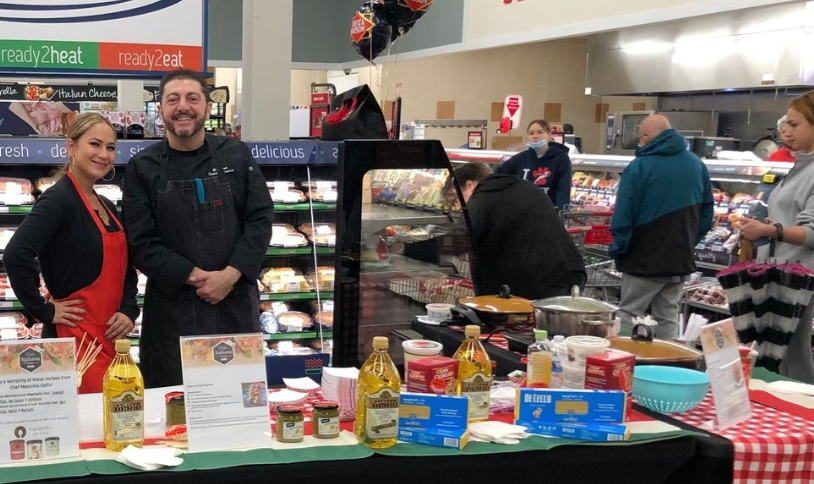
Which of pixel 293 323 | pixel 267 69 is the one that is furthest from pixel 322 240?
pixel 267 69

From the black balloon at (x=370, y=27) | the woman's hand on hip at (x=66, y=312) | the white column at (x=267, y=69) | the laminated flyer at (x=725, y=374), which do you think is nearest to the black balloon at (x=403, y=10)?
the black balloon at (x=370, y=27)

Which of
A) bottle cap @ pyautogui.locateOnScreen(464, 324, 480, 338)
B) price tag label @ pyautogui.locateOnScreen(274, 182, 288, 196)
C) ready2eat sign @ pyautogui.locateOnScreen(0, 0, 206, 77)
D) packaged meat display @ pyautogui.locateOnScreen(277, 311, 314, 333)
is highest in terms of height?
ready2eat sign @ pyautogui.locateOnScreen(0, 0, 206, 77)

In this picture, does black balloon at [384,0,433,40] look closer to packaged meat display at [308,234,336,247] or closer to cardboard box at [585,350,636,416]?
packaged meat display at [308,234,336,247]

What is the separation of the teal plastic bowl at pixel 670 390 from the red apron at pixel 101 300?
1.96 metres

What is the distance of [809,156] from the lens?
421 cm

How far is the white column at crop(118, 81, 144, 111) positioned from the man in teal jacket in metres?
4.23

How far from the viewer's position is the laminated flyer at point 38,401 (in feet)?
6.61

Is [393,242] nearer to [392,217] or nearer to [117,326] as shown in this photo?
[392,217]

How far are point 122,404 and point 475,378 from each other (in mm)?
929

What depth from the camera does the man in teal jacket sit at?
17.8ft

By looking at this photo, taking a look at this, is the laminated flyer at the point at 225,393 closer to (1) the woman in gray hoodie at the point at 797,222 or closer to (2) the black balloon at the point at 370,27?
(1) the woman in gray hoodie at the point at 797,222

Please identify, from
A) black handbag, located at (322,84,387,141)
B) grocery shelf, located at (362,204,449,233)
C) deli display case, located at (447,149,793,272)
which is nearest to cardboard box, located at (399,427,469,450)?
grocery shelf, located at (362,204,449,233)

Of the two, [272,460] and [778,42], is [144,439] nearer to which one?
[272,460]

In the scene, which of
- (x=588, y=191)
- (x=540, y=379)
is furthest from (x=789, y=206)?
(x=588, y=191)
